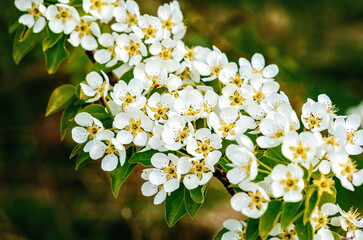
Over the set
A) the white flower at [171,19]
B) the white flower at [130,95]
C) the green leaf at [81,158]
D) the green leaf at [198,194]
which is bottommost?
the green leaf at [81,158]

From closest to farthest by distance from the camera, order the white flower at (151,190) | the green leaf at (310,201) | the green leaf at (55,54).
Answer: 1. the green leaf at (310,201)
2. the white flower at (151,190)
3. the green leaf at (55,54)

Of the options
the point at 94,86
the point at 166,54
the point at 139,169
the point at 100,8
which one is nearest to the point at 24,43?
the point at 100,8

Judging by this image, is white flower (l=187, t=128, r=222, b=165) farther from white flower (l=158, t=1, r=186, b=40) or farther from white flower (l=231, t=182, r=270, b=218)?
white flower (l=158, t=1, r=186, b=40)

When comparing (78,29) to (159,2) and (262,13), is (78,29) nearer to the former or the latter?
(159,2)

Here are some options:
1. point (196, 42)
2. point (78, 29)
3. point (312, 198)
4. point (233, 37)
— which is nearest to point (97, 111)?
point (78, 29)

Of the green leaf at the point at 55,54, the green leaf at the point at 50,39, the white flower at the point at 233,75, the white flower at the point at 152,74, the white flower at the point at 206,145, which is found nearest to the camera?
the white flower at the point at 206,145

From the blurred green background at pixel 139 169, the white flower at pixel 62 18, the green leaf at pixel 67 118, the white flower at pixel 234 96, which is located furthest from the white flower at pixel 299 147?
the blurred green background at pixel 139 169

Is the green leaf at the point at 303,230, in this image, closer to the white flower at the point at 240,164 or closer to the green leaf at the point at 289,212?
the green leaf at the point at 289,212
